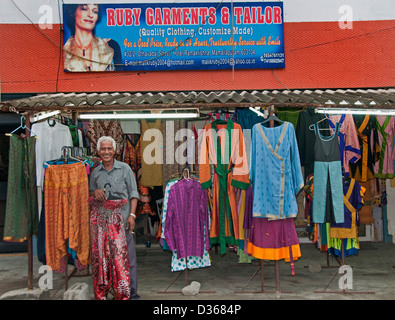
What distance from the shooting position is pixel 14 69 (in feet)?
27.8

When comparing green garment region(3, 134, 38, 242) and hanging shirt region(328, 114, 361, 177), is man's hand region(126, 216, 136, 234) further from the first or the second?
hanging shirt region(328, 114, 361, 177)

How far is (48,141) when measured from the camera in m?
5.90

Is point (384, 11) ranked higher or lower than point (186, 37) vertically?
higher

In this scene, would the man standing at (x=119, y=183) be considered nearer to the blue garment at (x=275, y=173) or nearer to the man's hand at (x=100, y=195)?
the man's hand at (x=100, y=195)

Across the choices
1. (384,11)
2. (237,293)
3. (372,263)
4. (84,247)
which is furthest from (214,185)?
(384,11)

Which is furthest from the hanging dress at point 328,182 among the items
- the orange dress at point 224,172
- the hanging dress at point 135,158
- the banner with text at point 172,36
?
the banner with text at point 172,36

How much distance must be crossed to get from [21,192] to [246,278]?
3871mm

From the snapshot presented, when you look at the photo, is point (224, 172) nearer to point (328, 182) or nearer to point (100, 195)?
point (328, 182)

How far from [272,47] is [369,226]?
4857mm

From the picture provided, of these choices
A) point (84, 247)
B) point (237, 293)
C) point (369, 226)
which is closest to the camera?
point (84, 247)

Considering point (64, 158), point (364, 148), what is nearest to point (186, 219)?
point (64, 158)

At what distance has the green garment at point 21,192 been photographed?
544 centimetres

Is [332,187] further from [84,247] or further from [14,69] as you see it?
[14,69]

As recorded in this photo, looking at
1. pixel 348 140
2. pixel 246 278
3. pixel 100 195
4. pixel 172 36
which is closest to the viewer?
pixel 100 195
